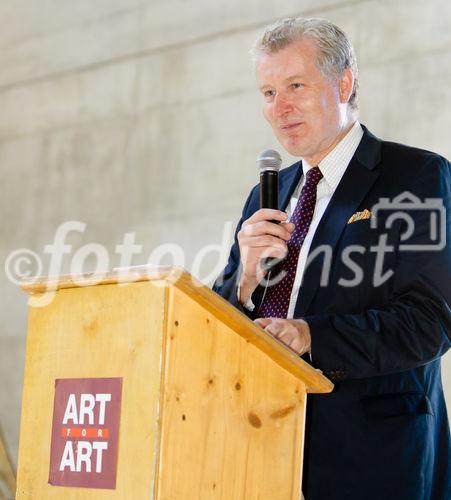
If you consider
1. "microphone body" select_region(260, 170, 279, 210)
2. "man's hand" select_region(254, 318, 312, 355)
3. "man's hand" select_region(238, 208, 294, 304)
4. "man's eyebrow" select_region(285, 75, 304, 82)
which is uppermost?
"man's eyebrow" select_region(285, 75, 304, 82)

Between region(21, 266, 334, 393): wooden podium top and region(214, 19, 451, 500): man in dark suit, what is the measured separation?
5.2 inches

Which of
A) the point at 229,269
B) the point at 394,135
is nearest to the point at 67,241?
the point at 394,135

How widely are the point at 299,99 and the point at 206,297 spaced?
0.96 meters

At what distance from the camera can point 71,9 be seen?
18.4 ft

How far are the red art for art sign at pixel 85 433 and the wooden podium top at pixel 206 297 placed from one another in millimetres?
191

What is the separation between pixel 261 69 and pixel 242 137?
84.3 inches

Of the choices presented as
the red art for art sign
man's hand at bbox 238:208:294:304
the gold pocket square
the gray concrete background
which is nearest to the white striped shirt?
the gold pocket square

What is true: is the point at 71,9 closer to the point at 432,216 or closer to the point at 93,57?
the point at 93,57

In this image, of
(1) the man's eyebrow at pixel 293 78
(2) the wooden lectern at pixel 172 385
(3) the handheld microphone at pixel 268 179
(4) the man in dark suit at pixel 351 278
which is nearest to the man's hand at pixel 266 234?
(4) the man in dark suit at pixel 351 278

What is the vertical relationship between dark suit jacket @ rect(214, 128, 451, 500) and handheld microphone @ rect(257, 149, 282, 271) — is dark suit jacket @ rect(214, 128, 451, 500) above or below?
below

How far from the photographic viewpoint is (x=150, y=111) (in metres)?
5.07

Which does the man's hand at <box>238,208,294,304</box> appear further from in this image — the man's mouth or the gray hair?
the gray hair

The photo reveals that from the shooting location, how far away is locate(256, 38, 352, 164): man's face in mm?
2488

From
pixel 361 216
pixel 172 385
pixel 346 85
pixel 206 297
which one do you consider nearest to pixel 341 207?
pixel 361 216
